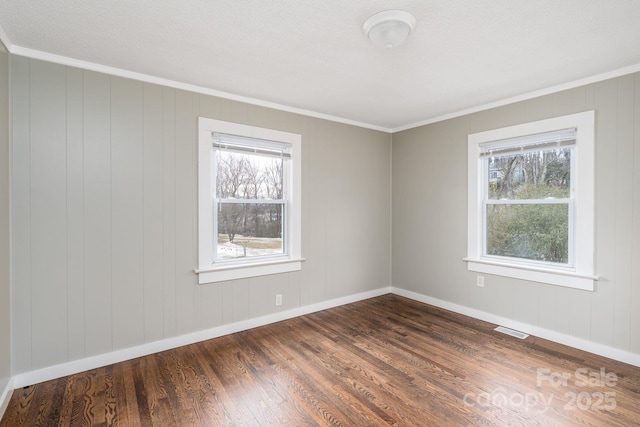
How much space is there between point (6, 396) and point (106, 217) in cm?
132

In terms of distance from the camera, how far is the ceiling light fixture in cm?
188

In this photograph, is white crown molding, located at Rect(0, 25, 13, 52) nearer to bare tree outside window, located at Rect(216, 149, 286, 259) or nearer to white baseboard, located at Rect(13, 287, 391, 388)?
bare tree outside window, located at Rect(216, 149, 286, 259)

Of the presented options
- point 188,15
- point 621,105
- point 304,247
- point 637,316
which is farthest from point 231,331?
point 621,105

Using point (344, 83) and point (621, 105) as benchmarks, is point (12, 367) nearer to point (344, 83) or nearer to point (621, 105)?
point (344, 83)

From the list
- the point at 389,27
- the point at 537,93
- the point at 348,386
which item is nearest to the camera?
the point at 389,27

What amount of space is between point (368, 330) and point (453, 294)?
1297 mm

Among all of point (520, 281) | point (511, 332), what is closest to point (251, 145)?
point (520, 281)

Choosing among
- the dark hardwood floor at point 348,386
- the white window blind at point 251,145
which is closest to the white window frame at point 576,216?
the dark hardwood floor at point 348,386

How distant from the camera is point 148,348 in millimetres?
2799

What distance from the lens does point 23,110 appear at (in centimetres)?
229

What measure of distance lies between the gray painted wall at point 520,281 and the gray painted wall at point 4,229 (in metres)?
4.09

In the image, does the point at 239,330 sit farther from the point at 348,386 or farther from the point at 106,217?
the point at 106,217

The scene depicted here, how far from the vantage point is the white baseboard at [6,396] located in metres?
1.99

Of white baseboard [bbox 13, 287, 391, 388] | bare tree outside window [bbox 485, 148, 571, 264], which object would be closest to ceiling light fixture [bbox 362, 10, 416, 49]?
bare tree outside window [bbox 485, 148, 571, 264]
